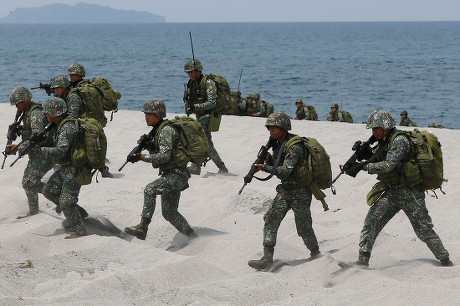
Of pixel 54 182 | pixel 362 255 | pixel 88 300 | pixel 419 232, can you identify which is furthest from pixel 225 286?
pixel 54 182

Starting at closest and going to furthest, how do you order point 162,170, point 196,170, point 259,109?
point 162,170, point 196,170, point 259,109

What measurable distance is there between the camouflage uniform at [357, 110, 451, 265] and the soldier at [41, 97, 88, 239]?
3509 millimetres

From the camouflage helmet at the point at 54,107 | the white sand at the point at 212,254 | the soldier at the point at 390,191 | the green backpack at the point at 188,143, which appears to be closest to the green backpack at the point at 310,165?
the soldier at the point at 390,191

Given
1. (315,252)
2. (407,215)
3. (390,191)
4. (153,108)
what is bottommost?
(315,252)

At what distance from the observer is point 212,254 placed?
29.3 feet

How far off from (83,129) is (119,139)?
8.47 m

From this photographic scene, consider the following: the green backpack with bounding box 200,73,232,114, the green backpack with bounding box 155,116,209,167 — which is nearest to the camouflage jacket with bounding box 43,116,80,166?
the green backpack with bounding box 155,116,209,167

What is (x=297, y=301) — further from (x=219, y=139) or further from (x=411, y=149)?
(x=219, y=139)

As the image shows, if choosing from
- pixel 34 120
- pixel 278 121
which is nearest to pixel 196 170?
pixel 34 120

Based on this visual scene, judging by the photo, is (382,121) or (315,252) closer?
(382,121)

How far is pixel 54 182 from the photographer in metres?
9.21

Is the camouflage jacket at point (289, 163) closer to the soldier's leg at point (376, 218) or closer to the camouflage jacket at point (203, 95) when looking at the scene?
the soldier's leg at point (376, 218)

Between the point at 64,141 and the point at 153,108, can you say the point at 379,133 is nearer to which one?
the point at 153,108

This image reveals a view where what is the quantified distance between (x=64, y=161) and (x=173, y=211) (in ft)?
A: 4.96
